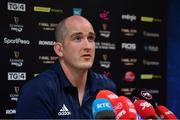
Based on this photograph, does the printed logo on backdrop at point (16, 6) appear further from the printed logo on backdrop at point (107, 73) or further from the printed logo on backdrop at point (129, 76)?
the printed logo on backdrop at point (129, 76)

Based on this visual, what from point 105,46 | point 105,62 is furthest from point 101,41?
point 105,62

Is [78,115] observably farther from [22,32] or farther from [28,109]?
[22,32]

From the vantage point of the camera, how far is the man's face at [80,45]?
5.97 ft

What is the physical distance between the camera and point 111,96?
131cm

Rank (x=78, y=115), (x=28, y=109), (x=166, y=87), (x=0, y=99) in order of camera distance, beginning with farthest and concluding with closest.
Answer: (x=166, y=87) → (x=0, y=99) → (x=78, y=115) → (x=28, y=109)

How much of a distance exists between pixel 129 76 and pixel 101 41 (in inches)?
15.8

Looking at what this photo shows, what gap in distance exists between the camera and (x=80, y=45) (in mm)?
1828

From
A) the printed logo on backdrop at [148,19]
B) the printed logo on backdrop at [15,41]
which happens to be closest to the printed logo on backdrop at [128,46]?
the printed logo on backdrop at [148,19]

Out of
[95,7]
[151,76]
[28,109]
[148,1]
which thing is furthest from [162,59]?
[28,109]

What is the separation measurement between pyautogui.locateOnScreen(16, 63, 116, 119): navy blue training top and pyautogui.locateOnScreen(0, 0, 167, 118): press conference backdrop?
65cm

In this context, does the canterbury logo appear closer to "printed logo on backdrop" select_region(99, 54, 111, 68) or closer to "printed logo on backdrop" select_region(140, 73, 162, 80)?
"printed logo on backdrop" select_region(99, 54, 111, 68)

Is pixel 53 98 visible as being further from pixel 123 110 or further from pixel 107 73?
pixel 107 73

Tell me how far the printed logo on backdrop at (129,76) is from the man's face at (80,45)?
1208 mm

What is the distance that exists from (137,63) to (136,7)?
18.4 inches
